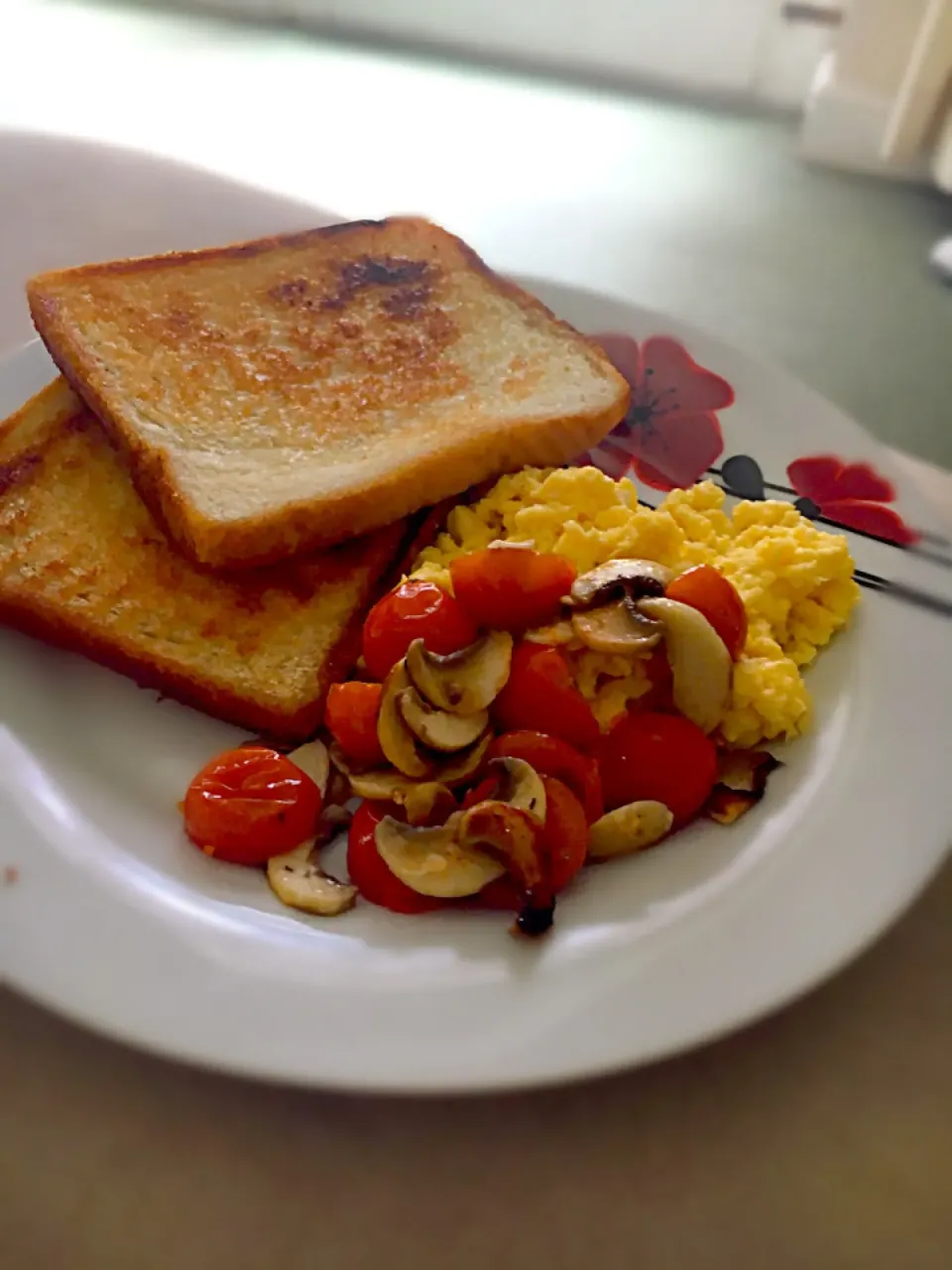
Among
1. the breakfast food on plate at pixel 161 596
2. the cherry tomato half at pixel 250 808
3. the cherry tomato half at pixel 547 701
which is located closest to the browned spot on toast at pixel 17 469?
the breakfast food on plate at pixel 161 596

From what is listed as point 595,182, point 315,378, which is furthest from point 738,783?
point 595,182

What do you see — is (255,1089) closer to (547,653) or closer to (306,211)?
(547,653)

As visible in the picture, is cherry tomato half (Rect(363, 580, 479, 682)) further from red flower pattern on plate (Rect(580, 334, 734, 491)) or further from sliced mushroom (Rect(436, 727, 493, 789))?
red flower pattern on plate (Rect(580, 334, 734, 491))

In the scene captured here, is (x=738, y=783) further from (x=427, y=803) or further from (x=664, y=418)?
(x=664, y=418)

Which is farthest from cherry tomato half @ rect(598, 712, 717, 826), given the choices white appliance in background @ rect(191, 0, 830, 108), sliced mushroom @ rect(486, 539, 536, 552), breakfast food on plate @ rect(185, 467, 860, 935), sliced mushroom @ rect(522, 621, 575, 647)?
white appliance in background @ rect(191, 0, 830, 108)

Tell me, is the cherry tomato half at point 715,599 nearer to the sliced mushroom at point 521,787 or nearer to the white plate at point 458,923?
the white plate at point 458,923

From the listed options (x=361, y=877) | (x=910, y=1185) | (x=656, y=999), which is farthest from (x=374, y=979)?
(x=910, y=1185)
